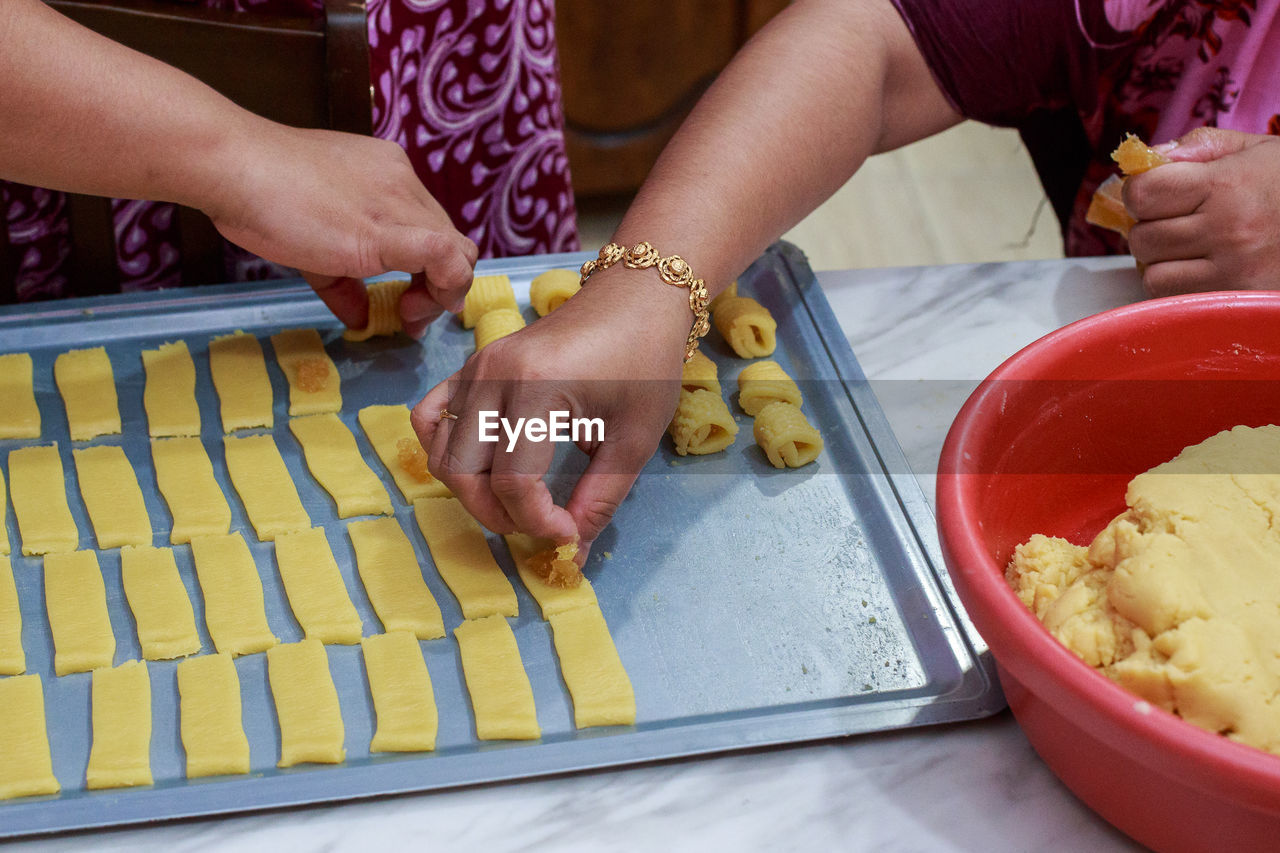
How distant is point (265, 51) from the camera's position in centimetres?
129

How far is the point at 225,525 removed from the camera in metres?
1.10

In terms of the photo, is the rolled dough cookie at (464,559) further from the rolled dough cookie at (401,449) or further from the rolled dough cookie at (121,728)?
the rolled dough cookie at (121,728)

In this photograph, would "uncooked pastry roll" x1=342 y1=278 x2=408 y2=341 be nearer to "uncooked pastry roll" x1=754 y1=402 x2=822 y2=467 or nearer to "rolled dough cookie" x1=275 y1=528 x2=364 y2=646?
"rolled dough cookie" x1=275 y1=528 x2=364 y2=646

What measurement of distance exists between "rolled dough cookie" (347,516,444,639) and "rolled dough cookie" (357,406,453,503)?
44mm

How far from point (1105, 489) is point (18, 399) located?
1.15 m

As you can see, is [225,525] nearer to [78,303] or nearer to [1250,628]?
[78,303]

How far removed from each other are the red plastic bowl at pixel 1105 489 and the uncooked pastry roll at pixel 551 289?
594mm

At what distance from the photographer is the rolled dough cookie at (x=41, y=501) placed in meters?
1.07

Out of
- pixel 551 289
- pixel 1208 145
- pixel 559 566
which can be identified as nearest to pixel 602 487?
pixel 559 566

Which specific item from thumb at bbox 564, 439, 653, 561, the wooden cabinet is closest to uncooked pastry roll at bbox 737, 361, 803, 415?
thumb at bbox 564, 439, 653, 561

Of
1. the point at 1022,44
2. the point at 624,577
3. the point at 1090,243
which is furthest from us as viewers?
the point at 1090,243

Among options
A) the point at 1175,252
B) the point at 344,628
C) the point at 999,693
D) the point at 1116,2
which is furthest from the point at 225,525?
the point at 1116,2

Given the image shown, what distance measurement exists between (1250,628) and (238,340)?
1096 mm

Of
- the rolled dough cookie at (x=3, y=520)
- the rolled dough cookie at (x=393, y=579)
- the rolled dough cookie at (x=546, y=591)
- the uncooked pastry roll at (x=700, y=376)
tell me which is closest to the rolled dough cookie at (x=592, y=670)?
the rolled dough cookie at (x=546, y=591)
